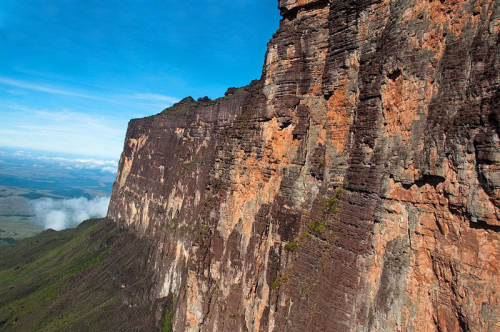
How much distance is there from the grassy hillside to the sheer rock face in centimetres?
2784

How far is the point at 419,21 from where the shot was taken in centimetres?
1109

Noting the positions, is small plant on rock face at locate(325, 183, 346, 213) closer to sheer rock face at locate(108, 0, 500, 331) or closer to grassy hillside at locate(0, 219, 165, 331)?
sheer rock face at locate(108, 0, 500, 331)

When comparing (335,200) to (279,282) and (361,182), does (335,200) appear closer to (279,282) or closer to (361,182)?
(361,182)

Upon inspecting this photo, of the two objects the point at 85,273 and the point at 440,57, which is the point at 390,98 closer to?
the point at 440,57

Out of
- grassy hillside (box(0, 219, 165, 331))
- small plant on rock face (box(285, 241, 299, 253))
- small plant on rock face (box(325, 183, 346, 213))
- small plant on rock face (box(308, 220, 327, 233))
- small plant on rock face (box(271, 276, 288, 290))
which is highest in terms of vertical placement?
small plant on rock face (box(325, 183, 346, 213))

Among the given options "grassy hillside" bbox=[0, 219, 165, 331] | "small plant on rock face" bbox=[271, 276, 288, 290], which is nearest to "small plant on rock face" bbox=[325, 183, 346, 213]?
"small plant on rock face" bbox=[271, 276, 288, 290]

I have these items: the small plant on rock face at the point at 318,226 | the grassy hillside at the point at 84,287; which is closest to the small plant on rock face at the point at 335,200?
the small plant on rock face at the point at 318,226

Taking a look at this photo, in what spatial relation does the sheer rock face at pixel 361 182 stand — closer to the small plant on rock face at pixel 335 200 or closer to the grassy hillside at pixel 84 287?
the small plant on rock face at pixel 335 200

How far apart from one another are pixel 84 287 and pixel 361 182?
55.6 m

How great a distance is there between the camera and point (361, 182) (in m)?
12.6

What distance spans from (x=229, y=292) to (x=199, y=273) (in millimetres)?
2916

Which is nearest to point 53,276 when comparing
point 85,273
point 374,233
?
point 85,273

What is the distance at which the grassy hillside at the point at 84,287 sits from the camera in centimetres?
4234

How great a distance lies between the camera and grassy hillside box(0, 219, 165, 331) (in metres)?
42.3
